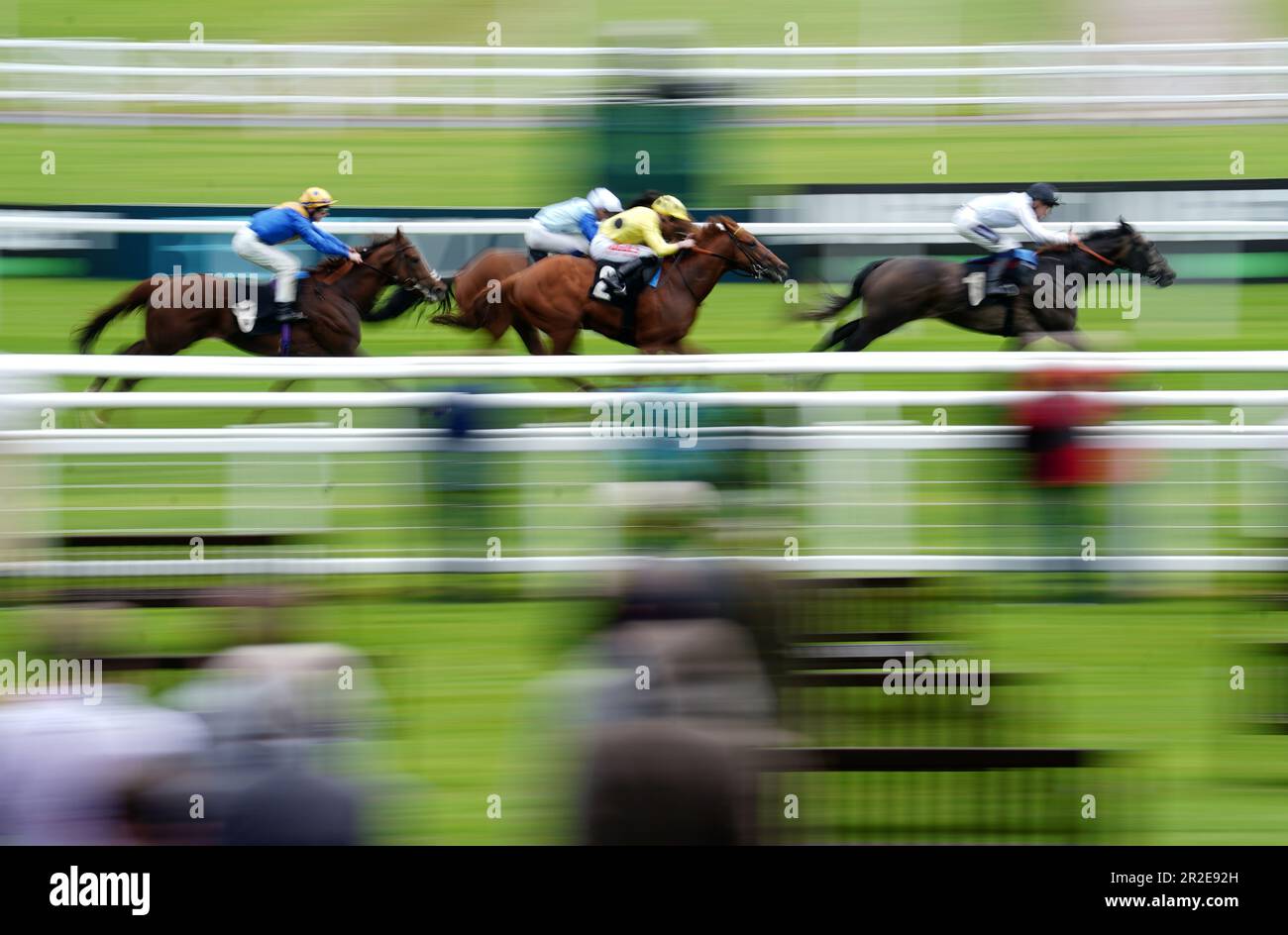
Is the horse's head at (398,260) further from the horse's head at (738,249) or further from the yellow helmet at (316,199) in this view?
the horse's head at (738,249)

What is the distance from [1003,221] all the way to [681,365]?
4441 mm

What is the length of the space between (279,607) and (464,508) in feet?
7.46

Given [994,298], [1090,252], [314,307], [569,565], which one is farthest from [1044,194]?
[569,565]

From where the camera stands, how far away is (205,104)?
1290cm

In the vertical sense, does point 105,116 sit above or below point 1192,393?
above

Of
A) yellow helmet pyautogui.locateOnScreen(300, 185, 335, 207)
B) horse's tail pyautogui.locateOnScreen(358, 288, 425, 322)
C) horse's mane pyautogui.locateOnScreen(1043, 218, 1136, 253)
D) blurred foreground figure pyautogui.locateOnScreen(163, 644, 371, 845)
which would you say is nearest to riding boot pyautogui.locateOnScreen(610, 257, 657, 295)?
horse's tail pyautogui.locateOnScreen(358, 288, 425, 322)

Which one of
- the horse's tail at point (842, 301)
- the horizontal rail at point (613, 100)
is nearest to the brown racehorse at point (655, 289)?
the horse's tail at point (842, 301)

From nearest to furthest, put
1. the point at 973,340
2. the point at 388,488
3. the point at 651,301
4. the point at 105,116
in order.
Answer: the point at 388,488
the point at 651,301
the point at 973,340
the point at 105,116

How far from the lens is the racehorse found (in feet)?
28.7

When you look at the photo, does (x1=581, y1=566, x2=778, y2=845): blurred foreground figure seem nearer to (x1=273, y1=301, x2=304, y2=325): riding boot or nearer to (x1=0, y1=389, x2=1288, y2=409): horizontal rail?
(x1=0, y1=389, x2=1288, y2=409): horizontal rail

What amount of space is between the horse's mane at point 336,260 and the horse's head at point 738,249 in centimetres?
168

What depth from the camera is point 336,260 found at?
874cm
